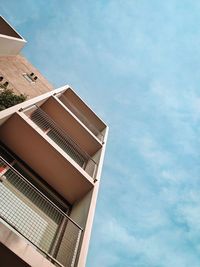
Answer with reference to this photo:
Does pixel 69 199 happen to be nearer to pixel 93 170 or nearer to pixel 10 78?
pixel 93 170

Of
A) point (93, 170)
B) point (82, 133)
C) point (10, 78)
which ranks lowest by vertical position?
point (93, 170)

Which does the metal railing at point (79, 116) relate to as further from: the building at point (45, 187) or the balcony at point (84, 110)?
the building at point (45, 187)

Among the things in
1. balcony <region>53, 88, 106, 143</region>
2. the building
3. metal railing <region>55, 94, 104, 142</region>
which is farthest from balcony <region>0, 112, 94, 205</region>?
balcony <region>53, 88, 106, 143</region>

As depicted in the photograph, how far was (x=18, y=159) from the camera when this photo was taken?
8789 millimetres

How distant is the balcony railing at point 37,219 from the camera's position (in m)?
6.37

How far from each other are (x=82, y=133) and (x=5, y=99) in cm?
402

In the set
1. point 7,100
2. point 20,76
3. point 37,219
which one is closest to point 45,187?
point 37,219

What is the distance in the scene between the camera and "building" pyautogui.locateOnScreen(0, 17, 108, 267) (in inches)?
224

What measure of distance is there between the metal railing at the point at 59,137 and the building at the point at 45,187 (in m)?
0.04

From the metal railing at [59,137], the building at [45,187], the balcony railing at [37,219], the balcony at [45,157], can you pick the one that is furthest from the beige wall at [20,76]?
the balcony railing at [37,219]

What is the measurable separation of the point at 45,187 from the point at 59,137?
3049 mm

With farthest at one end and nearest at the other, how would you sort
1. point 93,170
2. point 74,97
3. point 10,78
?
point 74,97 < point 10,78 < point 93,170

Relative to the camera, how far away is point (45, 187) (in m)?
8.99

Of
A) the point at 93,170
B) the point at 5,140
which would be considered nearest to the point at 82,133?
the point at 93,170
